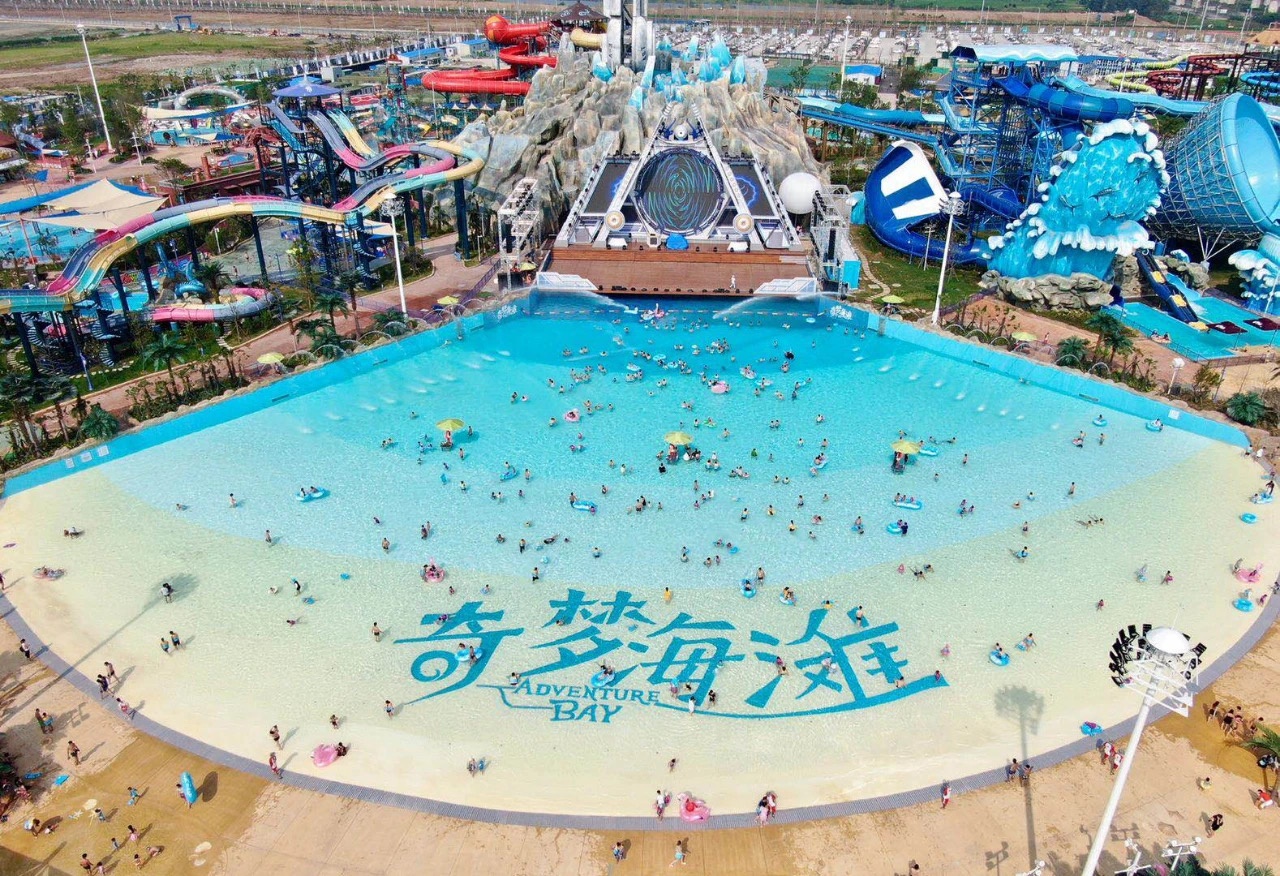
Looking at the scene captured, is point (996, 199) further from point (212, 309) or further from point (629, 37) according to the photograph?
point (212, 309)

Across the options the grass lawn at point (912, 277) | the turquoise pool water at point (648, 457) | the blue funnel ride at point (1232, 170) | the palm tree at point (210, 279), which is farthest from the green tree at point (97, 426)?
the blue funnel ride at point (1232, 170)

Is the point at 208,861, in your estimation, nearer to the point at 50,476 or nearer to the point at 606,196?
the point at 50,476

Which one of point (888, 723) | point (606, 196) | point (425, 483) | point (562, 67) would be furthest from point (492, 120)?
point (888, 723)

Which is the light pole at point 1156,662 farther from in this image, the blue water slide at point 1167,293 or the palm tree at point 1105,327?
the blue water slide at point 1167,293

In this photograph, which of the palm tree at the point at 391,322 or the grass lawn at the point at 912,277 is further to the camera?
the grass lawn at the point at 912,277

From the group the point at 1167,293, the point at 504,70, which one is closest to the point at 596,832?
the point at 1167,293

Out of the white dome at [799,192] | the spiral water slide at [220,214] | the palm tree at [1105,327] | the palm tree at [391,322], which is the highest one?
the spiral water slide at [220,214]

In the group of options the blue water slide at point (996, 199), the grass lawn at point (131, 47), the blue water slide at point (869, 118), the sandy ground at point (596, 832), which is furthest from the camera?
the grass lawn at point (131, 47)
